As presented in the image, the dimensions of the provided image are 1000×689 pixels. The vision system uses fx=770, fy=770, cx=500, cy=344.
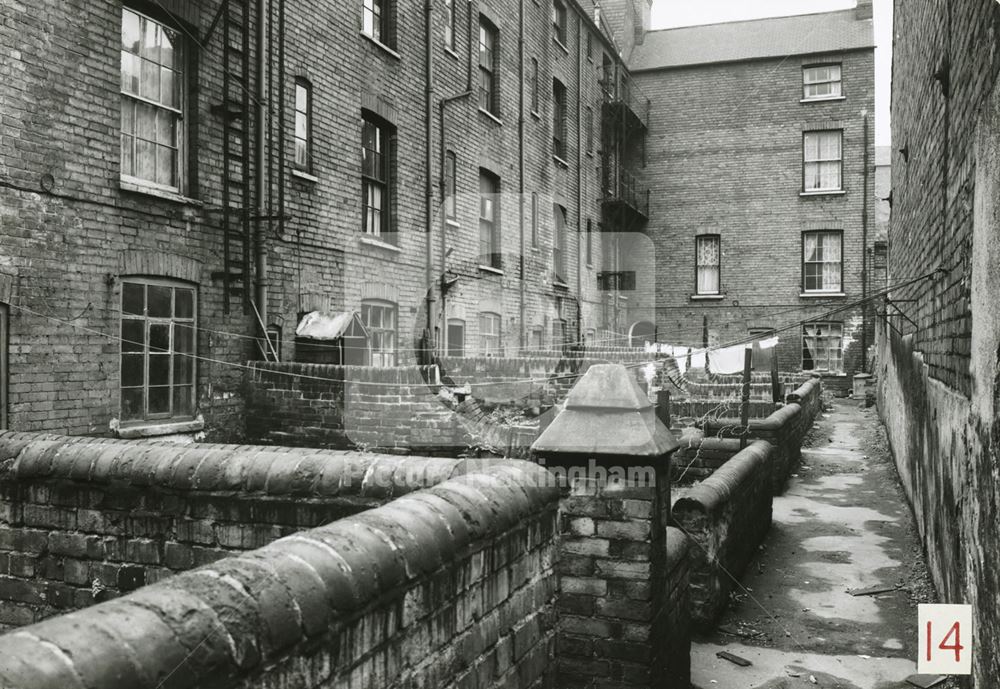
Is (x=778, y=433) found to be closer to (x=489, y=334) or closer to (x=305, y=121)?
(x=305, y=121)

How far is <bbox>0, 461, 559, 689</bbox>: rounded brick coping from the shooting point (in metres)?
1.39

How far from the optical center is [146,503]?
359cm

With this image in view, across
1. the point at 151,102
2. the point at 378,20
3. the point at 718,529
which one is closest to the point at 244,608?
the point at 718,529

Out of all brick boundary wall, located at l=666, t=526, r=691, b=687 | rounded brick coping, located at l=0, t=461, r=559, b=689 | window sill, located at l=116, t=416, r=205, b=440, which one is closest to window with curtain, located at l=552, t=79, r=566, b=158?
window sill, located at l=116, t=416, r=205, b=440

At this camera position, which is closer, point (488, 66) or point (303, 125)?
point (303, 125)

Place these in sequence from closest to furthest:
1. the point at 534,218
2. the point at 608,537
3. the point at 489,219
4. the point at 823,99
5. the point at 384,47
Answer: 1. the point at 608,537
2. the point at 384,47
3. the point at 489,219
4. the point at 534,218
5. the point at 823,99

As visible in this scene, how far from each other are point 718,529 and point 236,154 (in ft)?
24.5

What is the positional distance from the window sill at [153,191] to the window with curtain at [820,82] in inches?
973

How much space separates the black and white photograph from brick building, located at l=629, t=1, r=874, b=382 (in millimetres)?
6437

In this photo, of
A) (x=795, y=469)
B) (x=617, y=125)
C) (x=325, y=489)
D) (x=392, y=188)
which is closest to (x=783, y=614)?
(x=325, y=489)

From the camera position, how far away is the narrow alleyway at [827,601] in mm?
4934

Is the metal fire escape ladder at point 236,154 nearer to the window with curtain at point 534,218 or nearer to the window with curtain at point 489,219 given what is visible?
the window with curtain at point 489,219

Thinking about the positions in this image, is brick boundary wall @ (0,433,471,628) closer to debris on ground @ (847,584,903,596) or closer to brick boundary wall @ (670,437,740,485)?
debris on ground @ (847,584,903,596)

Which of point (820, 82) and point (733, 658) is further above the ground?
point (820, 82)
